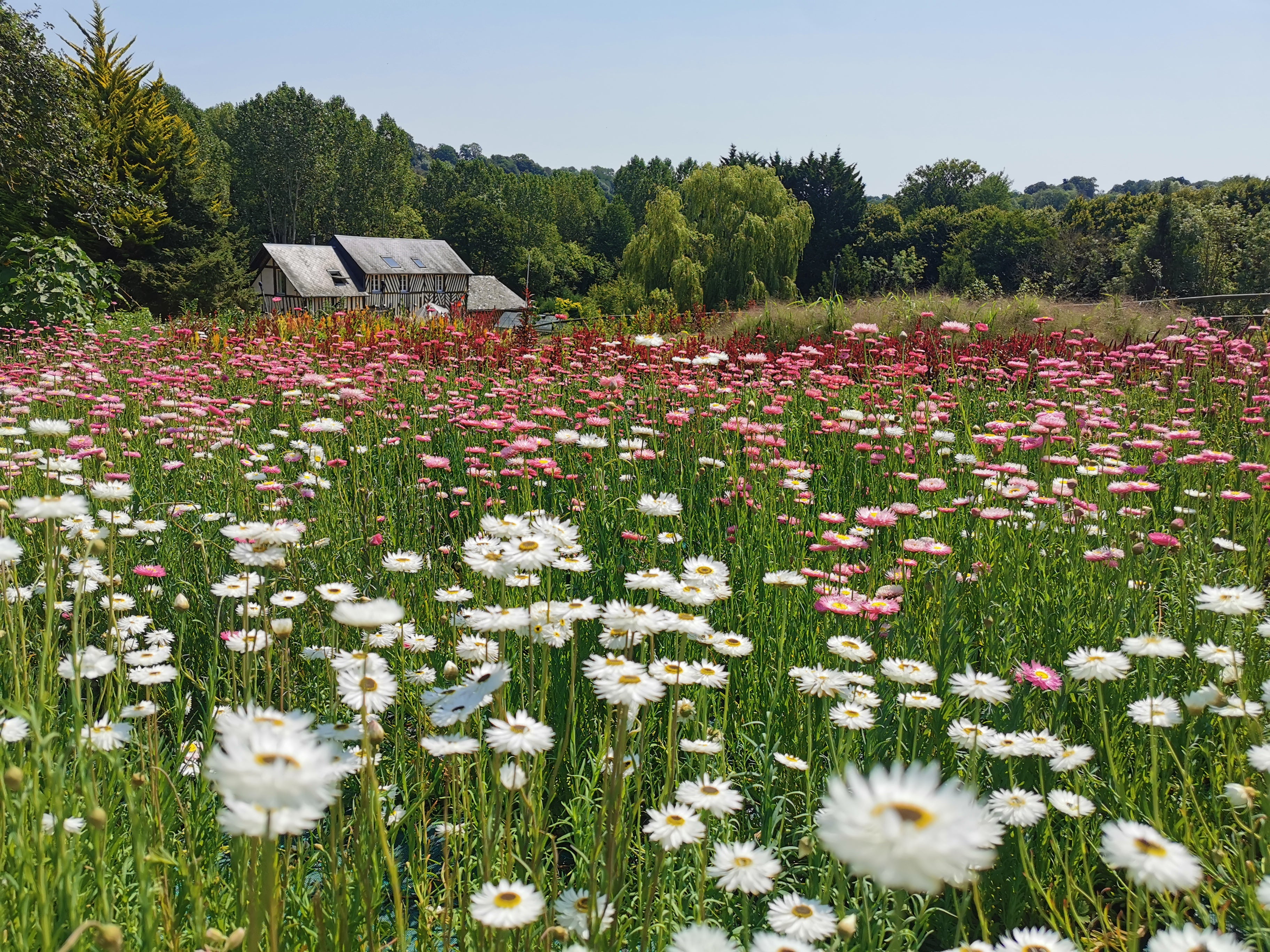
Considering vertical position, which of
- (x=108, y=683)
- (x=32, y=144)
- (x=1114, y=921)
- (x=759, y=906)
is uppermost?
(x=32, y=144)

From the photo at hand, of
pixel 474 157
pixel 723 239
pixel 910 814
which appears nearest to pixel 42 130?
pixel 723 239

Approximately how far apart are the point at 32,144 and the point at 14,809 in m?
22.1

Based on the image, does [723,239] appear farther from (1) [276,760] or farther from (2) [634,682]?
(1) [276,760]

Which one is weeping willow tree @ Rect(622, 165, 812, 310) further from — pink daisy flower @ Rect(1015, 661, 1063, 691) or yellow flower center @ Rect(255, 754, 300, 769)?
yellow flower center @ Rect(255, 754, 300, 769)

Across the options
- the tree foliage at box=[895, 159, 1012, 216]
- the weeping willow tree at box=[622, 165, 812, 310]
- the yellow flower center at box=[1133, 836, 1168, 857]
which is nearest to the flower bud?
the yellow flower center at box=[1133, 836, 1168, 857]

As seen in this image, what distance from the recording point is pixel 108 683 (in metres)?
1.64

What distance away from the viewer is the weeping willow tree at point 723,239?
2631cm

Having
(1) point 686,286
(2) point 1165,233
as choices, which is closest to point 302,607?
(1) point 686,286

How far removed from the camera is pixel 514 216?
2672 inches

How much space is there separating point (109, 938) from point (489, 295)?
56.2 meters

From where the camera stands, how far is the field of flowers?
106 centimetres

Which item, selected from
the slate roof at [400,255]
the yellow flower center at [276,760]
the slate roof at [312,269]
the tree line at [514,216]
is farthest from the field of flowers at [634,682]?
the slate roof at [400,255]

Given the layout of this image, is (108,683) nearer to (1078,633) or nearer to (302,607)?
(302,607)

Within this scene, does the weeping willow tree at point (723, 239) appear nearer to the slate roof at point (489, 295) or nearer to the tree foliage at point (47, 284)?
the tree foliage at point (47, 284)
